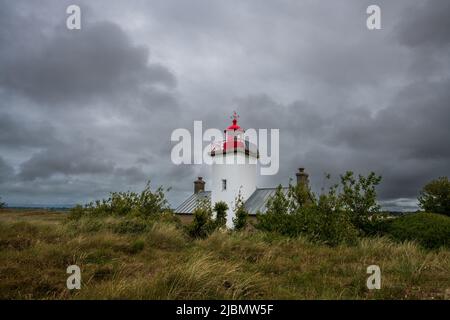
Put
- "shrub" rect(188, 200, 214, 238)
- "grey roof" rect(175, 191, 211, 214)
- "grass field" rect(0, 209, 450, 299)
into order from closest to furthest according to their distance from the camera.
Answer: "grass field" rect(0, 209, 450, 299) → "shrub" rect(188, 200, 214, 238) → "grey roof" rect(175, 191, 211, 214)

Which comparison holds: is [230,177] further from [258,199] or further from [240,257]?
[240,257]

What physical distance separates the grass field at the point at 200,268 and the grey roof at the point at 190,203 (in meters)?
17.7

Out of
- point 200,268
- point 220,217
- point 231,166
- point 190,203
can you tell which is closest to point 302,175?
point 231,166

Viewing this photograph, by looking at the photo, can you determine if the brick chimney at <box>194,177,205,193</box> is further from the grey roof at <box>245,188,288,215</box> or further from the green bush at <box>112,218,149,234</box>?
the green bush at <box>112,218,149,234</box>

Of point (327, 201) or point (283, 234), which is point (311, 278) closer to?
point (283, 234)

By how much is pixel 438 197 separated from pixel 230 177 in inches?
822

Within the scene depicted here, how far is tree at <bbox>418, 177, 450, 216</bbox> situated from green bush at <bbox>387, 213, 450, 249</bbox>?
21.7m

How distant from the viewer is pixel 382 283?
4.88 m

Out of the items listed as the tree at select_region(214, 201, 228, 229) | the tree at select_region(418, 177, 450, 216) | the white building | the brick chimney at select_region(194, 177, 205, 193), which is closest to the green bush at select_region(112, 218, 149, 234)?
the tree at select_region(214, 201, 228, 229)

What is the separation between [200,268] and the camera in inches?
186

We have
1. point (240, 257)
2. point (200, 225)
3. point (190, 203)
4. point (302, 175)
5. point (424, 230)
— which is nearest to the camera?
point (240, 257)

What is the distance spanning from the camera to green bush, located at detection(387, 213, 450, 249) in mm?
9367
